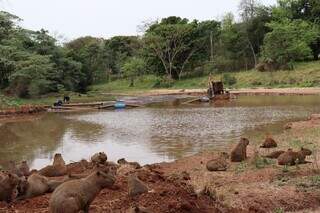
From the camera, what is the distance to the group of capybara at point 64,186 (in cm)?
720

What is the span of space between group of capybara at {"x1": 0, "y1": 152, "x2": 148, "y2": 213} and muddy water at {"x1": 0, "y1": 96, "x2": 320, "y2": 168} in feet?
16.7

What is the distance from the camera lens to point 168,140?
21.6m

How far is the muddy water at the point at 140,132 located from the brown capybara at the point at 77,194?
924 centimetres

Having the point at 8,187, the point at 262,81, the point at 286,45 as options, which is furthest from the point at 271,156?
the point at 286,45

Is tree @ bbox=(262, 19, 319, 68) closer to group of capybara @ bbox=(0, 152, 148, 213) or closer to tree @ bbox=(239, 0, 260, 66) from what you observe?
tree @ bbox=(239, 0, 260, 66)

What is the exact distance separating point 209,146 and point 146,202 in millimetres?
10763

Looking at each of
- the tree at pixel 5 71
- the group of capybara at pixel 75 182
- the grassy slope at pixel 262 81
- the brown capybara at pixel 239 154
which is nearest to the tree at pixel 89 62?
the grassy slope at pixel 262 81

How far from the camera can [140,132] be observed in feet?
82.5

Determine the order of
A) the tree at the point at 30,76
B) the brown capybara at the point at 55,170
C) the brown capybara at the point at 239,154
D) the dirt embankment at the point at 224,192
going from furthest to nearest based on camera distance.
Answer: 1. the tree at the point at 30,76
2. the brown capybara at the point at 239,154
3. the brown capybara at the point at 55,170
4. the dirt embankment at the point at 224,192

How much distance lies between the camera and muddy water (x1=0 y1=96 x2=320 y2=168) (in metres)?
19.0

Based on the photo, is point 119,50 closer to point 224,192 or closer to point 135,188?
point 224,192

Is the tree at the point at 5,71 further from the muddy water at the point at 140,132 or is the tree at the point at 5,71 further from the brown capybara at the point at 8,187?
the brown capybara at the point at 8,187

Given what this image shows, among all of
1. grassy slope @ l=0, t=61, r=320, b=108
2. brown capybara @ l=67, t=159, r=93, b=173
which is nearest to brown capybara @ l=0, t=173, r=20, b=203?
brown capybara @ l=67, t=159, r=93, b=173

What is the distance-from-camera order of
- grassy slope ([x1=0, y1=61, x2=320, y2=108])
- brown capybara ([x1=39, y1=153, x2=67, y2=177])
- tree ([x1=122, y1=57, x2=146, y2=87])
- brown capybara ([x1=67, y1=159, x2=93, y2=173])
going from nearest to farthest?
brown capybara ([x1=39, y1=153, x2=67, y2=177]), brown capybara ([x1=67, y1=159, x2=93, y2=173]), grassy slope ([x1=0, y1=61, x2=320, y2=108]), tree ([x1=122, y1=57, x2=146, y2=87])
